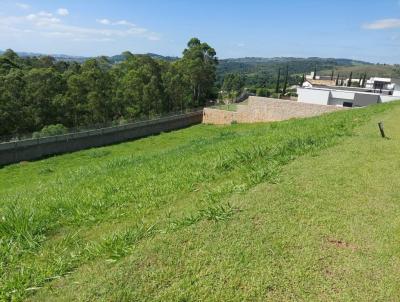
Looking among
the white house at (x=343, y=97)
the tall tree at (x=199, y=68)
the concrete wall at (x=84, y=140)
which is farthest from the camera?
the tall tree at (x=199, y=68)

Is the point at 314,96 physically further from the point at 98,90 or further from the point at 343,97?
the point at 98,90

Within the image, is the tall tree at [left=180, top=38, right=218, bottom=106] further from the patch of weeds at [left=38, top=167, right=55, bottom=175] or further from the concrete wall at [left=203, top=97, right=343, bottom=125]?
the patch of weeds at [left=38, top=167, right=55, bottom=175]

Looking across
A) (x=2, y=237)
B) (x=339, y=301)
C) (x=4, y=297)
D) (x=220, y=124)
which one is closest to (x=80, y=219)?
(x=2, y=237)

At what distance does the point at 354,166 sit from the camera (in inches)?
269

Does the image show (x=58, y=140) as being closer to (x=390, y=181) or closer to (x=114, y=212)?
(x=114, y=212)

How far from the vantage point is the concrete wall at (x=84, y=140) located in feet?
75.7

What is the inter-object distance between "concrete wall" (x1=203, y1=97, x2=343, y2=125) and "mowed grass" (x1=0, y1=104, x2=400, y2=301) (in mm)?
23801

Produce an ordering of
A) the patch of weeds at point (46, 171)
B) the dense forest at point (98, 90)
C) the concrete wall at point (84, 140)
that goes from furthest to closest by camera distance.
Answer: the dense forest at point (98, 90)
the concrete wall at point (84, 140)
the patch of weeds at point (46, 171)

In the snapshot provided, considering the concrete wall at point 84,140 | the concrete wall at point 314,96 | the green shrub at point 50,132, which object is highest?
the concrete wall at point 314,96

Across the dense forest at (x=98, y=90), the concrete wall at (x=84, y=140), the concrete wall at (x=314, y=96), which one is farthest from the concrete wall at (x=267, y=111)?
the dense forest at (x=98, y=90)

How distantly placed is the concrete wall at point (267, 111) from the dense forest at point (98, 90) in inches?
300

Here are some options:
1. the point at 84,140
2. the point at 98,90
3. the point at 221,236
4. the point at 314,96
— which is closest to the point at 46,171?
the point at 84,140

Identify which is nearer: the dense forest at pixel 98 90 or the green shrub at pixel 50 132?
the green shrub at pixel 50 132

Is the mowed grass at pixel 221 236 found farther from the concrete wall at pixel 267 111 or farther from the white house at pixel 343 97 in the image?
the white house at pixel 343 97
